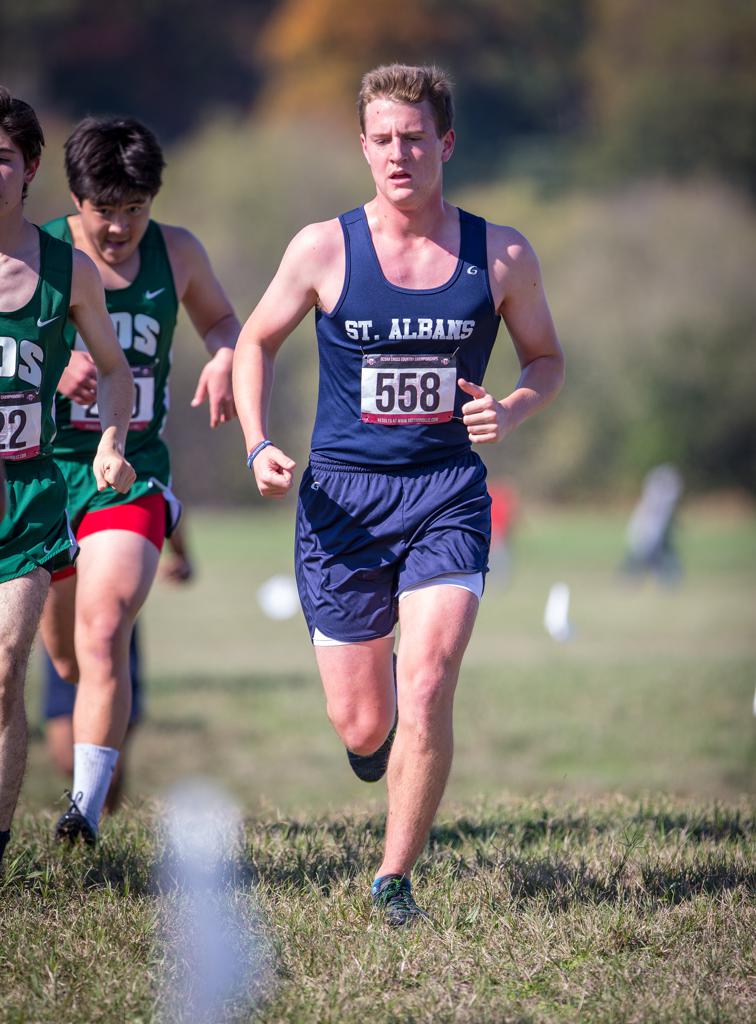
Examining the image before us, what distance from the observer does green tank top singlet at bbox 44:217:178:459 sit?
17.9ft

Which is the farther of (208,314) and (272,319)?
(208,314)

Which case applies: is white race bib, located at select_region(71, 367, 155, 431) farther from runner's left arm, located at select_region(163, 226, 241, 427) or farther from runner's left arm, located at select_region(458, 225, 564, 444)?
runner's left arm, located at select_region(458, 225, 564, 444)

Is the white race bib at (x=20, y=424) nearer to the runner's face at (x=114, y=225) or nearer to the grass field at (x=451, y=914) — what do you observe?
the runner's face at (x=114, y=225)

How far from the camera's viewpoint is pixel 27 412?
4.43 meters

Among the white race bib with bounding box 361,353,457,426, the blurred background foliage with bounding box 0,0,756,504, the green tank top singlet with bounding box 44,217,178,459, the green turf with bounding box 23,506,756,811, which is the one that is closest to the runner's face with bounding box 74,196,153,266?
the green tank top singlet with bounding box 44,217,178,459

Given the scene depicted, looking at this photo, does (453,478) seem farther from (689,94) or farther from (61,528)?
(689,94)

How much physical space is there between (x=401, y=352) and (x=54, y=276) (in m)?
1.08

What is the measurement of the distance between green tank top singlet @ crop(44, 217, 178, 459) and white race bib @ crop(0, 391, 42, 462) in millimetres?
990

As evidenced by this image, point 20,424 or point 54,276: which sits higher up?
point 54,276

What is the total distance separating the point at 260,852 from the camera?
4980 mm

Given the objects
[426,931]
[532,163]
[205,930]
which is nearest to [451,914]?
[426,931]

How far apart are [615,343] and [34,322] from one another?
1790 inches

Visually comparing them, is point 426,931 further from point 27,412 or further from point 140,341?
point 140,341

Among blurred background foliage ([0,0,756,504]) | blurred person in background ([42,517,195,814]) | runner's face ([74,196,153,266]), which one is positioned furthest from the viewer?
blurred background foliage ([0,0,756,504])
